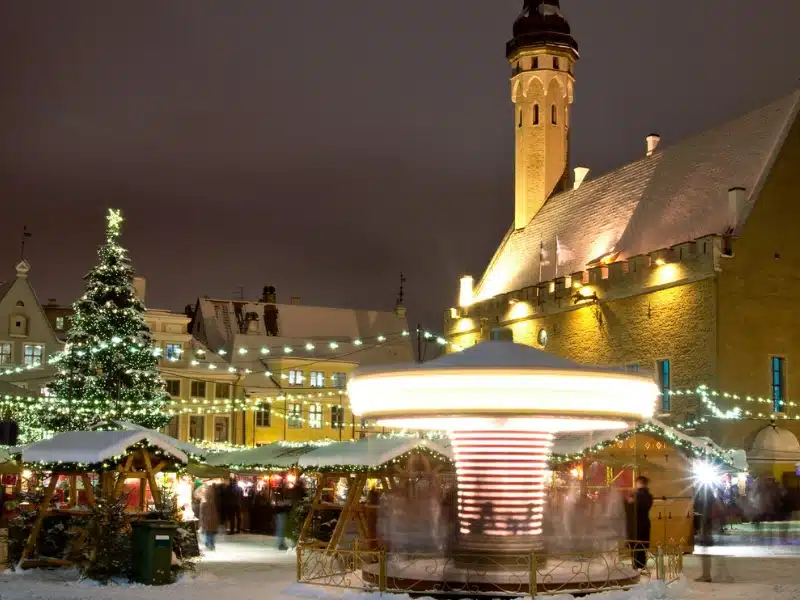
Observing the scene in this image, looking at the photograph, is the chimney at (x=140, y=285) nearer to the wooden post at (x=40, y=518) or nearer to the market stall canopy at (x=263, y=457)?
the market stall canopy at (x=263, y=457)

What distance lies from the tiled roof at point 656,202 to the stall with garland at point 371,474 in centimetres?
1594

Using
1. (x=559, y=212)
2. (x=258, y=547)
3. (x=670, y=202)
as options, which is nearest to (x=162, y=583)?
(x=258, y=547)

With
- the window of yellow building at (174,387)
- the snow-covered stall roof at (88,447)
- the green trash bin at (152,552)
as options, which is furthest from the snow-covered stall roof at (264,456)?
the window of yellow building at (174,387)

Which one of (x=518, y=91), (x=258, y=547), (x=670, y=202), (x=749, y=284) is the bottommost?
(x=258, y=547)

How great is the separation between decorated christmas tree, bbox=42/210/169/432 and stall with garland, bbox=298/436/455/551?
1230 cm

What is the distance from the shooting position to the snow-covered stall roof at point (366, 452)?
20.3 m

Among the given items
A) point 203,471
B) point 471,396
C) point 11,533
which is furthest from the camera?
point 203,471

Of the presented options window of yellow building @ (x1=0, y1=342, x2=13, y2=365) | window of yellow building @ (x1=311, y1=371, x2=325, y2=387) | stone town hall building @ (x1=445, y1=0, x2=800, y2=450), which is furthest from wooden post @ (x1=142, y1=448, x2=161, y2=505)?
window of yellow building @ (x1=311, y1=371, x2=325, y2=387)

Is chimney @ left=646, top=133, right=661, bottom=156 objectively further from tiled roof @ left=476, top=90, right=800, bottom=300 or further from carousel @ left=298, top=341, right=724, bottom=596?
carousel @ left=298, top=341, right=724, bottom=596

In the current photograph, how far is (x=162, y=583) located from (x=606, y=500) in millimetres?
10567

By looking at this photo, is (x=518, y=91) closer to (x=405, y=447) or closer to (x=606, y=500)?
(x=606, y=500)

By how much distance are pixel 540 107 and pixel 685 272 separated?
18.8m

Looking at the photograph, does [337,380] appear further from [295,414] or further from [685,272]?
[685,272]

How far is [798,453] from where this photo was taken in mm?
34344
